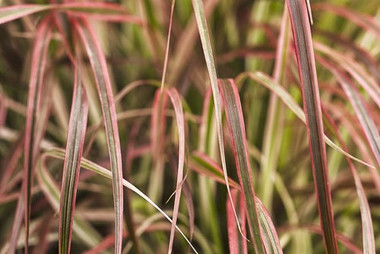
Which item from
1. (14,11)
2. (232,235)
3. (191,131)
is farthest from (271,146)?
(14,11)

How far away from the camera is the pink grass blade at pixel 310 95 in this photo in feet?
1.72

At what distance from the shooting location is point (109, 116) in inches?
22.9

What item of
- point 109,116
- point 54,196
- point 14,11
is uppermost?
point 14,11

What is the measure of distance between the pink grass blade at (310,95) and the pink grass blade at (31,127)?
0.29 meters

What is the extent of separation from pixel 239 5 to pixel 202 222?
44 cm

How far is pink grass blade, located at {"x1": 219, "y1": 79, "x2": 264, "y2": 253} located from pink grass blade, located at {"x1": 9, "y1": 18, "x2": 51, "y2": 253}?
→ 0.71ft

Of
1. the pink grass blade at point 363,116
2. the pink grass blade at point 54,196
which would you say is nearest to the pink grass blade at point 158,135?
the pink grass blade at point 54,196

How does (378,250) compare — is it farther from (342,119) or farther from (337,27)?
(337,27)

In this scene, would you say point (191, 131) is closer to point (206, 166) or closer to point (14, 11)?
point (206, 166)

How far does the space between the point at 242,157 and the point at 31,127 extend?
244 millimetres

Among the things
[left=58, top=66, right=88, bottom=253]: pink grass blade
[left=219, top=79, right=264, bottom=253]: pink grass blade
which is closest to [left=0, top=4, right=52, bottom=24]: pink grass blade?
[left=58, top=66, right=88, bottom=253]: pink grass blade

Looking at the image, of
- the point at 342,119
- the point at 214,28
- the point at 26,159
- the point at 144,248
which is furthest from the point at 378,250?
the point at 26,159

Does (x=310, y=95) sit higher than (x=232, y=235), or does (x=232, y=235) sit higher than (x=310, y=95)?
(x=310, y=95)

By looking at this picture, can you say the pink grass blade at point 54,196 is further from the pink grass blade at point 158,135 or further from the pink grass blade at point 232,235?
the pink grass blade at point 232,235
